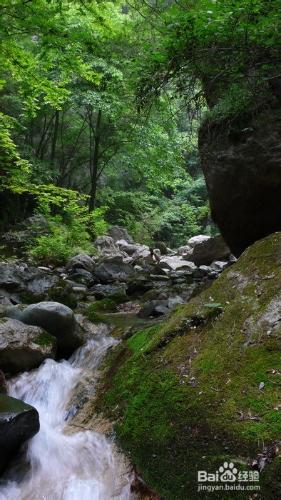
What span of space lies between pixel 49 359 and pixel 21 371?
0.39 metres

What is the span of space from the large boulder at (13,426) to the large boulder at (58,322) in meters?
1.86

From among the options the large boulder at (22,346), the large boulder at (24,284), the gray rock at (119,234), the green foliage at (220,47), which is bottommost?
the large boulder at (22,346)

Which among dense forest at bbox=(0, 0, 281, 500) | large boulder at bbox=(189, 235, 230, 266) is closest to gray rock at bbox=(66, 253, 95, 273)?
dense forest at bbox=(0, 0, 281, 500)

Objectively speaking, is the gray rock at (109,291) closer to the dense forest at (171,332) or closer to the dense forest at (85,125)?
the dense forest at (171,332)

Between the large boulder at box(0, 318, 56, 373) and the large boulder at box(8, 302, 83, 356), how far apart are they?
29cm

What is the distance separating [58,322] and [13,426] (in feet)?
7.30

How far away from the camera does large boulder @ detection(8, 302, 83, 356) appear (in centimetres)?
582

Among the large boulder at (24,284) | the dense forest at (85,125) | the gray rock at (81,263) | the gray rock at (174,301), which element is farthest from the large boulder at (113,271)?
the gray rock at (174,301)

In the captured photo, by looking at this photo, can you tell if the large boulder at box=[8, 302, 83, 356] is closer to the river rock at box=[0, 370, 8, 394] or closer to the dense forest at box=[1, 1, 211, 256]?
the river rock at box=[0, 370, 8, 394]

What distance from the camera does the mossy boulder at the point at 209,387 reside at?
2.66m

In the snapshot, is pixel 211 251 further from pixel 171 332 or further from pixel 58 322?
pixel 171 332

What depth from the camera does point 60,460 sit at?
386 centimetres

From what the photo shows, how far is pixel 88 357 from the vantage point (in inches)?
223

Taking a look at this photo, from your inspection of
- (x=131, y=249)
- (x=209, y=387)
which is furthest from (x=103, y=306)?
(x=131, y=249)
